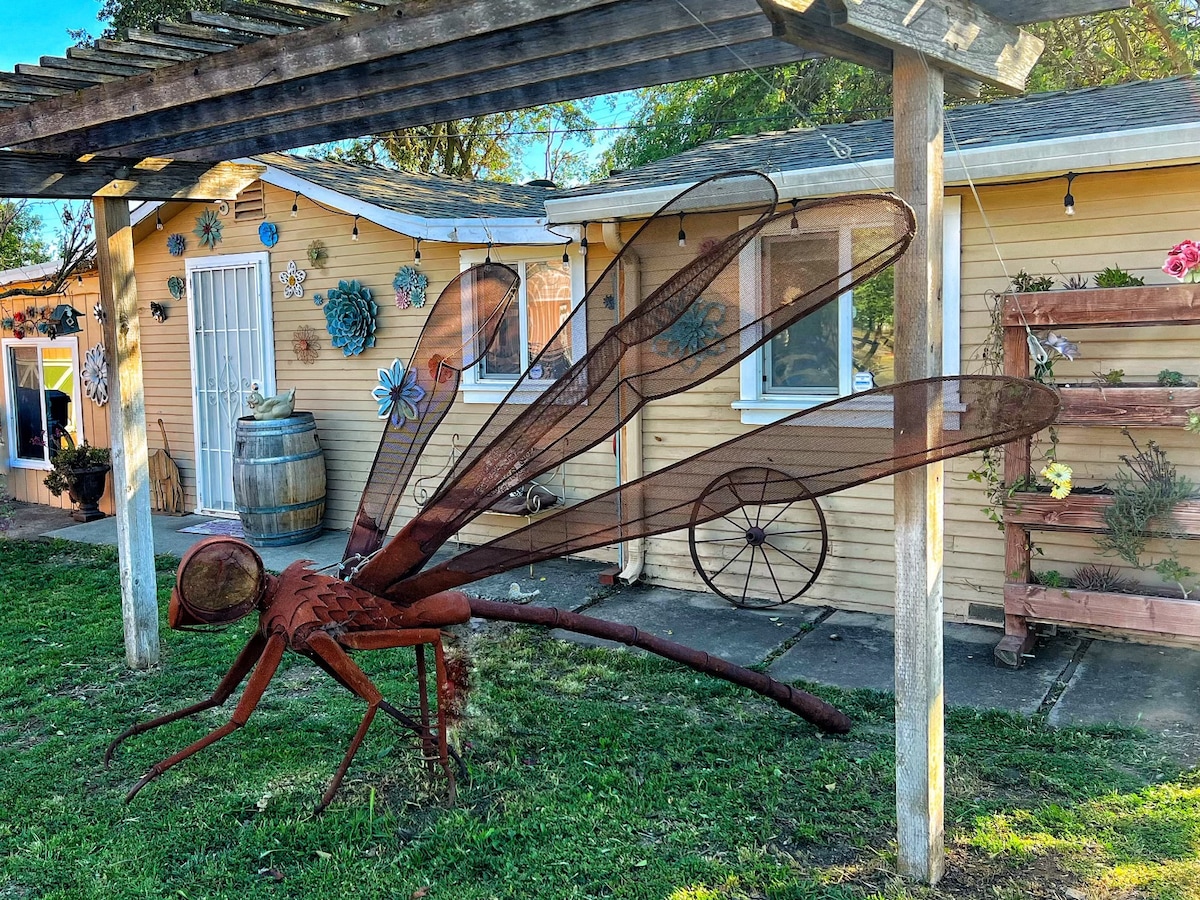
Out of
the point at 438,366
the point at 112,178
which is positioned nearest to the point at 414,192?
the point at 112,178

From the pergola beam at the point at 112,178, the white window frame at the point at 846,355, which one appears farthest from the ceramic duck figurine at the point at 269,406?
the white window frame at the point at 846,355

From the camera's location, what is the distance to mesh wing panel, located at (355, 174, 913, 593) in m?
2.33

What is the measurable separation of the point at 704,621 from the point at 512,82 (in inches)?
138

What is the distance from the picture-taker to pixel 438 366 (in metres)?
3.88

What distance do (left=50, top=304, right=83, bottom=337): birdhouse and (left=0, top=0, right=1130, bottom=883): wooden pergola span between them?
5885mm

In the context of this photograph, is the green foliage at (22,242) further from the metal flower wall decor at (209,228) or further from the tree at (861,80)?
the tree at (861,80)

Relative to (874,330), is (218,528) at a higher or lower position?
lower

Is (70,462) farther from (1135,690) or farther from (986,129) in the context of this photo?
(1135,690)

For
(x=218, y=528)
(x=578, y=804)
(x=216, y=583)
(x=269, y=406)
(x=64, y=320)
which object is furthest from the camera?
(x=64, y=320)

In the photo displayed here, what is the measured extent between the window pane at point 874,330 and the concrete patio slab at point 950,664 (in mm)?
1527

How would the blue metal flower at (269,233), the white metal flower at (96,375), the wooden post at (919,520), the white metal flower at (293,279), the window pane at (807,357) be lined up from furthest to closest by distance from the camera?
the white metal flower at (96,375) < the blue metal flower at (269,233) < the white metal flower at (293,279) < the window pane at (807,357) < the wooden post at (919,520)

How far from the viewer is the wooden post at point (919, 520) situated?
2.67 m

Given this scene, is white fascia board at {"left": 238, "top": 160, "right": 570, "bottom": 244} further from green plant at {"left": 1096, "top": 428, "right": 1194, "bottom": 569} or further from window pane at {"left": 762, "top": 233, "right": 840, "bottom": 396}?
green plant at {"left": 1096, "top": 428, "right": 1194, "bottom": 569}

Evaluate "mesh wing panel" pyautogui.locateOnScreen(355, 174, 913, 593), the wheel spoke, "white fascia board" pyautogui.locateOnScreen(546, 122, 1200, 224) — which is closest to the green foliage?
the wheel spoke
